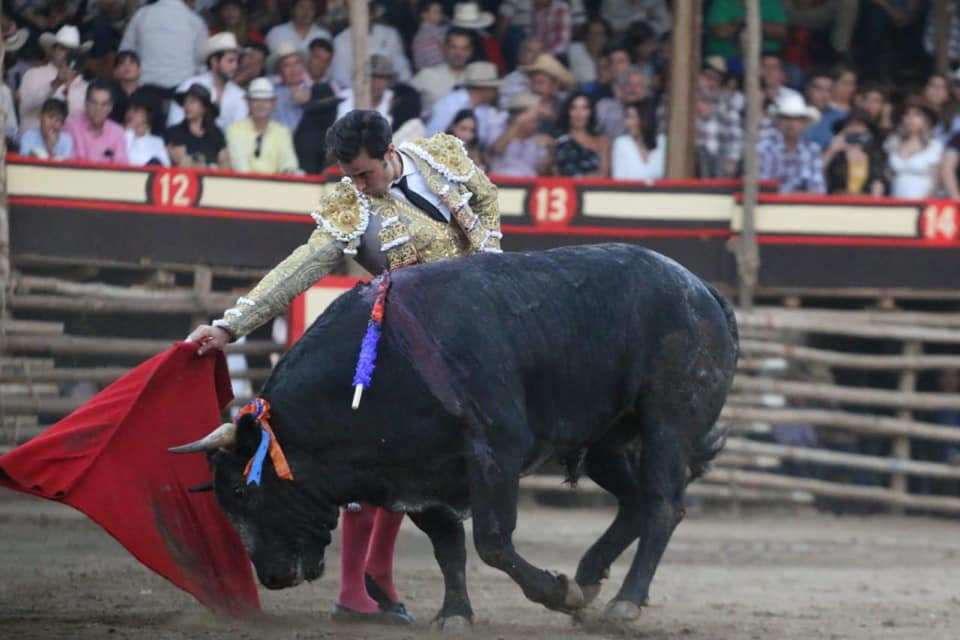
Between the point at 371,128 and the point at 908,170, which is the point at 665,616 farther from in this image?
the point at 908,170

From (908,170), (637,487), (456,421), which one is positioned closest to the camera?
(456,421)

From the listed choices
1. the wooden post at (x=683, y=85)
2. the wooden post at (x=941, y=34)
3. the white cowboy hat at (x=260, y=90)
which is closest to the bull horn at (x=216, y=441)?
the white cowboy hat at (x=260, y=90)

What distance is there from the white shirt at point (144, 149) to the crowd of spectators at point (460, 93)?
1 centimetres

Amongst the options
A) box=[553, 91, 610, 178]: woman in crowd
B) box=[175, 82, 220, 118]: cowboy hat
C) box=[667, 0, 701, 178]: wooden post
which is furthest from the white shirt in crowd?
box=[175, 82, 220, 118]: cowboy hat

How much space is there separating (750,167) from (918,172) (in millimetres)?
1097

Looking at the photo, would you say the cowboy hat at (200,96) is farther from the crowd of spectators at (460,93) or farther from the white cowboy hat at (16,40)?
the white cowboy hat at (16,40)

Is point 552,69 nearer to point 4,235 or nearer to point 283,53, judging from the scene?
point 283,53

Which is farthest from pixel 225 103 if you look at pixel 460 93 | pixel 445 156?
pixel 445 156

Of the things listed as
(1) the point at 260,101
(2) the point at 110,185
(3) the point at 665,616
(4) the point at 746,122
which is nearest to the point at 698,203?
(4) the point at 746,122

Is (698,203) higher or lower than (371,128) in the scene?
lower

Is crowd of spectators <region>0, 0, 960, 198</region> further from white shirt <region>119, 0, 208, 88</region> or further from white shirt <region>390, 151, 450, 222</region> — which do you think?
white shirt <region>390, 151, 450, 222</region>

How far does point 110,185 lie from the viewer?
11148 mm

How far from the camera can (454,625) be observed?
6.50 metres

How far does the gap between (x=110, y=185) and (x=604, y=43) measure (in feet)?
10.5
